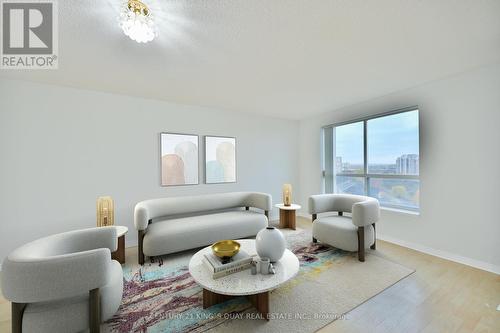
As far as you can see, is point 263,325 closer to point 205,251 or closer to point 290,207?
point 205,251

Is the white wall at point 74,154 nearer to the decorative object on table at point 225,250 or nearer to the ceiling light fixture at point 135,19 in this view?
the decorative object on table at point 225,250

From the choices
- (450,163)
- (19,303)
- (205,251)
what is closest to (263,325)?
(205,251)

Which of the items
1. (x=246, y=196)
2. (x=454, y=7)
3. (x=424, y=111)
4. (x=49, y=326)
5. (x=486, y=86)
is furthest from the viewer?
(x=246, y=196)

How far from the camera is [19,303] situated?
122cm

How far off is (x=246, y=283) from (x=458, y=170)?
3.04 m

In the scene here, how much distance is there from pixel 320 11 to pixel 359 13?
31 centimetres

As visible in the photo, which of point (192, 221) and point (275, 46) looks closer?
point (275, 46)

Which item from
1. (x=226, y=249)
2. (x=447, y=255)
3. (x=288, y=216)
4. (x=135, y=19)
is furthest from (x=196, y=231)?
(x=447, y=255)

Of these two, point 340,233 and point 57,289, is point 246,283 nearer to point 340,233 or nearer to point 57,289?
point 57,289

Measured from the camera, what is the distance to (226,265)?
1661 mm

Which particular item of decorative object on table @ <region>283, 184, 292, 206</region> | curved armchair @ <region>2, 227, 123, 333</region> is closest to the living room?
curved armchair @ <region>2, 227, 123, 333</region>

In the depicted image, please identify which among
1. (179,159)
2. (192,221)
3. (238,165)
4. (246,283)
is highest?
(179,159)

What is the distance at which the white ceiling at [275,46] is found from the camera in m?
1.45

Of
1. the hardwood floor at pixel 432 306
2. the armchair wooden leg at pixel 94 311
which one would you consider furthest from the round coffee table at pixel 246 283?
the armchair wooden leg at pixel 94 311
